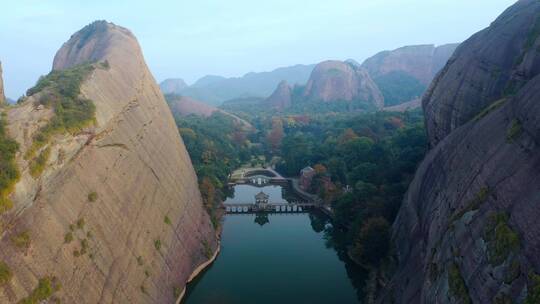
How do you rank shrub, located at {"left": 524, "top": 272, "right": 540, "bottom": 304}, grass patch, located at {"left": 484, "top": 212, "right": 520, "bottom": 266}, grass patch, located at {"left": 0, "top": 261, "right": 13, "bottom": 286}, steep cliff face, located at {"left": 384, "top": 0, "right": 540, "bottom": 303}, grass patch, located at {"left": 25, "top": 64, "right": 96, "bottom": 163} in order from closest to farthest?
shrub, located at {"left": 524, "top": 272, "right": 540, "bottom": 304}, grass patch, located at {"left": 484, "top": 212, "right": 520, "bottom": 266}, steep cliff face, located at {"left": 384, "top": 0, "right": 540, "bottom": 303}, grass patch, located at {"left": 0, "top": 261, "right": 13, "bottom": 286}, grass patch, located at {"left": 25, "top": 64, "right": 96, "bottom": 163}

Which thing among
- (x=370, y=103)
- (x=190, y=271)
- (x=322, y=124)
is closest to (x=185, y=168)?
(x=190, y=271)

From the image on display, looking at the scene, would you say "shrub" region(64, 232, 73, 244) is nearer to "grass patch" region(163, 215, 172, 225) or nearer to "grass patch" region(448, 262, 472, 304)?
"grass patch" region(163, 215, 172, 225)

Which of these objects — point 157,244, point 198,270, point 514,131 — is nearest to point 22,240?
point 157,244

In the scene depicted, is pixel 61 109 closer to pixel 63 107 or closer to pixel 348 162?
pixel 63 107

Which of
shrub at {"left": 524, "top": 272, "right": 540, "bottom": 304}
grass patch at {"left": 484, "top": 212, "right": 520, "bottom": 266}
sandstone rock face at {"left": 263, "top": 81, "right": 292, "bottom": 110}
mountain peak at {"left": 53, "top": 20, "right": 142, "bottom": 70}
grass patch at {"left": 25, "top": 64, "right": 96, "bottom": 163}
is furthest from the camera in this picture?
sandstone rock face at {"left": 263, "top": 81, "right": 292, "bottom": 110}

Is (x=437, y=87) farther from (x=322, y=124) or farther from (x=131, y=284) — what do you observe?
(x=322, y=124)

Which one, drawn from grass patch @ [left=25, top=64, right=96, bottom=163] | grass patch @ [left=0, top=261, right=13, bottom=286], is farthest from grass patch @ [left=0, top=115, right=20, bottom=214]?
grass patch @ [left=0, top=261, right=13, bottom=286]
